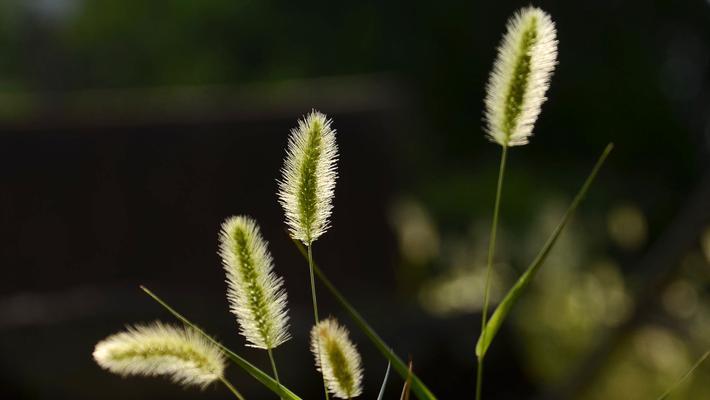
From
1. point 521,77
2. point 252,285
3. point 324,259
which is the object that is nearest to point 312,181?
point 252,285

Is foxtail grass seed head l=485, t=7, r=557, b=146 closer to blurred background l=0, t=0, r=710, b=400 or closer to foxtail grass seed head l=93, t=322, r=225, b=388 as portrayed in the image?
foxtail grass seed head l=93, t=322, r=225, b=388

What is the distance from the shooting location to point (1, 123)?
7129 mm

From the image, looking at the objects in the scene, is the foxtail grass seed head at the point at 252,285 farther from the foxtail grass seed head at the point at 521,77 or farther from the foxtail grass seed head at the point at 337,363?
the foxtail grass seed head at the point at 521,77

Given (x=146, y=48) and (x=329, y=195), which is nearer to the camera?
(x=329, y=195)

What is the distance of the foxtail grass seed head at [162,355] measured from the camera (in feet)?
3.17

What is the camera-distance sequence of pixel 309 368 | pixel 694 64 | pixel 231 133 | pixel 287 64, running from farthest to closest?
pixel 287 64
pixel 694 64
pixel 231 133
pixel 309 368

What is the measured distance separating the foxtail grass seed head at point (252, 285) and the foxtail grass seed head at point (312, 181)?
0.12ft

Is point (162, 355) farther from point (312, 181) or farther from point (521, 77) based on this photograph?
point (521, 77)

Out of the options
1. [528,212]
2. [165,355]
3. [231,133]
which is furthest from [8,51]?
[165,355]

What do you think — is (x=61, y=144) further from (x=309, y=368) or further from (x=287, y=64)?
(x=287, y=64)

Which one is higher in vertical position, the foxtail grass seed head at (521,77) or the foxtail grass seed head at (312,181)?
the foxtail grass seed head at (521,77)

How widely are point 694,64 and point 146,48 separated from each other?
11.9 meters

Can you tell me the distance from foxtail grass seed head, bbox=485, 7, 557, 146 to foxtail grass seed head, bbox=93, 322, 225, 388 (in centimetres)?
31

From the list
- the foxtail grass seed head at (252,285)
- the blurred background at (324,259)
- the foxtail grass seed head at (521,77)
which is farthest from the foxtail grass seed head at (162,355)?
the blurred background at (324,259)
